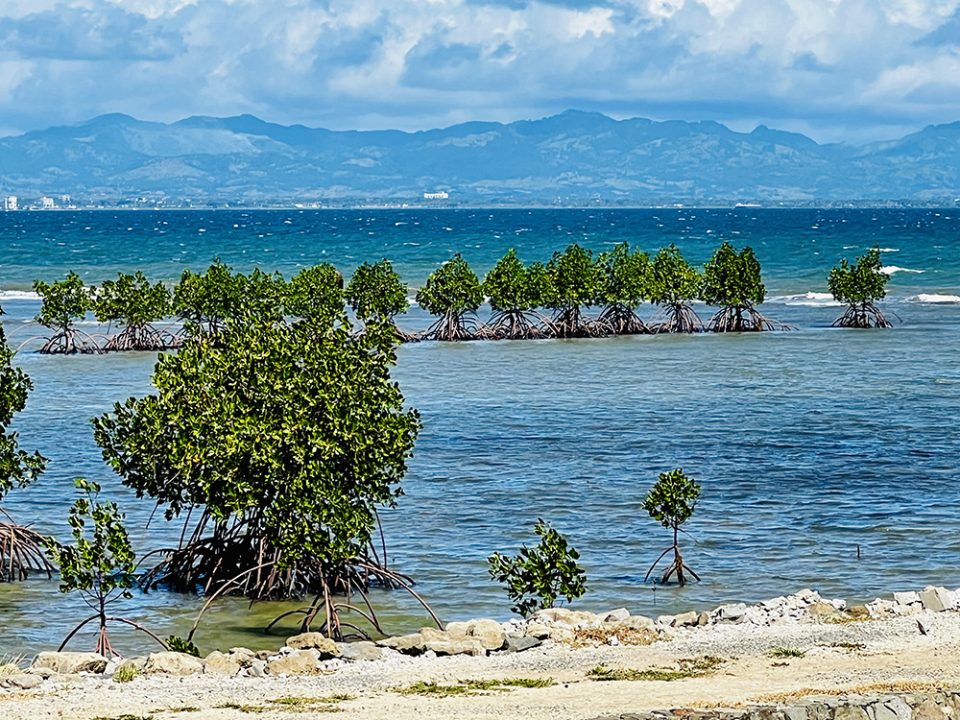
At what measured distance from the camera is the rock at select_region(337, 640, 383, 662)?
2002 cm

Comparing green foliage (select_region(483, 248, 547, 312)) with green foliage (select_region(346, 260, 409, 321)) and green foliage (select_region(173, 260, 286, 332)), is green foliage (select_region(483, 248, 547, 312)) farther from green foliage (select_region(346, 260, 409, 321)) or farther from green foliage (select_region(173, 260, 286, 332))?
green foliage (select_region(173, 260, 286, 332))

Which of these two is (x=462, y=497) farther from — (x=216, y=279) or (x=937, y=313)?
(x=937, y=313)

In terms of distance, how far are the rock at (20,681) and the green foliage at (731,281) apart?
57116mm

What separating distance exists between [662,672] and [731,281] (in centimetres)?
5594

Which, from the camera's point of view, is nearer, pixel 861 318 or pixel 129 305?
pixel 129 305

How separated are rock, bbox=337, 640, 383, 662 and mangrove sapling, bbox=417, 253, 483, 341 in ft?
164

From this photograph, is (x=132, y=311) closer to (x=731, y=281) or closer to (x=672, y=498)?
(x=731, y=281)

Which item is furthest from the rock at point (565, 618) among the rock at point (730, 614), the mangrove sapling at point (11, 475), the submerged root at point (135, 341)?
the submerged root at point (135, 341)

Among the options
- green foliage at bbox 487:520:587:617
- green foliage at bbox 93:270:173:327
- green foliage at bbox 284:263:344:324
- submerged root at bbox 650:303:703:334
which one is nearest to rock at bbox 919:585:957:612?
green foliage at bbox 487:520:587:617

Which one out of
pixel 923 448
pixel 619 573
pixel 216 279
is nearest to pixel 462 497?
pixel 619 573

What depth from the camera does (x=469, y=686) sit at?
18219mm

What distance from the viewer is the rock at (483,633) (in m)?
20.6

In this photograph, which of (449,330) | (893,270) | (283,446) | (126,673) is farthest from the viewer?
(893,270)

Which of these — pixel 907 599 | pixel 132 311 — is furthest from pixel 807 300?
pixel 907 599
